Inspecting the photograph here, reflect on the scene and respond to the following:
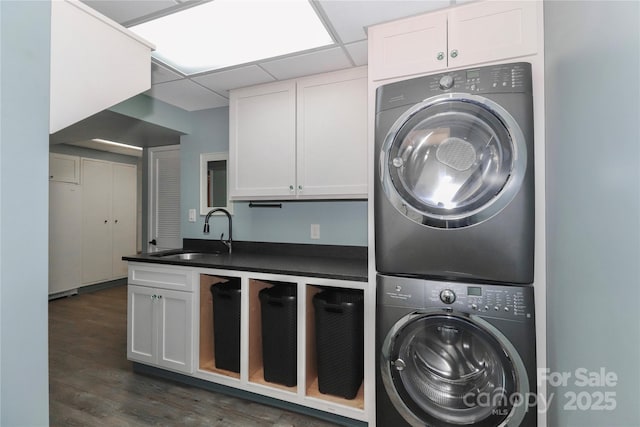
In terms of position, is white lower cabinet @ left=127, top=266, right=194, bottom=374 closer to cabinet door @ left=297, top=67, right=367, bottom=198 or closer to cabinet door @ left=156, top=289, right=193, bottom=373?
cabinet door @ left=156, top=289, right=193, bottom=373

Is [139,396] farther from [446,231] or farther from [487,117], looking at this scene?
[487,117]

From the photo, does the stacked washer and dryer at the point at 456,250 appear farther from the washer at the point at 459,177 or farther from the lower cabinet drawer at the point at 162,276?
the lower cabinet drawer at the point at 162,276

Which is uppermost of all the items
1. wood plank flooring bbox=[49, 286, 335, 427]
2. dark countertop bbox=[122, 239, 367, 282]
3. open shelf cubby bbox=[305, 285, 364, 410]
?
dark countertop bbox=[122, 239, 367, 282]

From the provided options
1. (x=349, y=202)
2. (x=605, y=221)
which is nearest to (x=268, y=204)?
(x=349, y=202)

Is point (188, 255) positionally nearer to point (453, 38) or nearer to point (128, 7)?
point (128, 7)

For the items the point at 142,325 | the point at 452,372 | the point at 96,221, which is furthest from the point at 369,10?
the point at 96,221

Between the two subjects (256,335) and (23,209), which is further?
(256,335)

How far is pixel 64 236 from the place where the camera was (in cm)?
439

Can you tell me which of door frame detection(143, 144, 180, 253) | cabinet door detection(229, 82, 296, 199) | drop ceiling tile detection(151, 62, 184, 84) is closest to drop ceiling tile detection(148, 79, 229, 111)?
drop ceiling tile detection(151, 62, 184, 84)

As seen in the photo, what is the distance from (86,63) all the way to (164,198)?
257 centimetres

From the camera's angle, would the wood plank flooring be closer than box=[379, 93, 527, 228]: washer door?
No

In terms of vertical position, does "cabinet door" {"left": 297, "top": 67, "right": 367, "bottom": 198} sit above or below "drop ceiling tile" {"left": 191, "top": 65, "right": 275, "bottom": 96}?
below

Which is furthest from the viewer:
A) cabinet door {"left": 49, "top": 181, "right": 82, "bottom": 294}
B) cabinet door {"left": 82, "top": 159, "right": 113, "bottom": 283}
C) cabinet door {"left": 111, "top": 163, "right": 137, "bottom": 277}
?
cabinet door {"left": 111, "top": 163, "right": 137, "bottom": 277}

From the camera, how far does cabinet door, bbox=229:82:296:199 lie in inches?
90.8
